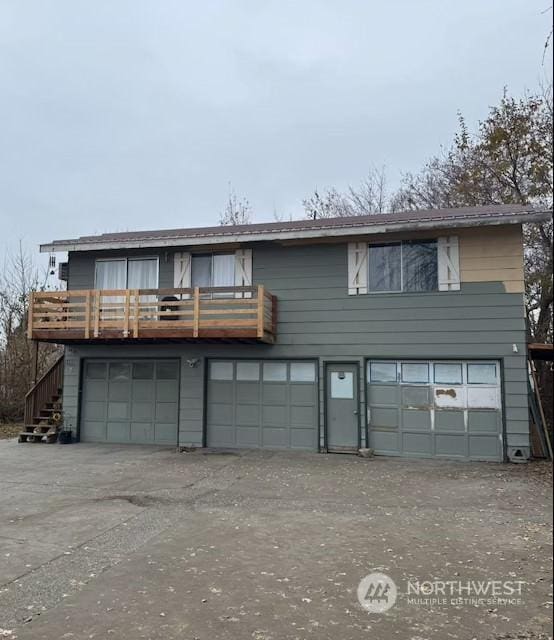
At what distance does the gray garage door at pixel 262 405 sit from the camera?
37.7 ft

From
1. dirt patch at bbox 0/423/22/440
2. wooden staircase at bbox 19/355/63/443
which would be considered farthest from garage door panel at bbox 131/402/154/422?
dirt patch at bbox 0/423/22/440

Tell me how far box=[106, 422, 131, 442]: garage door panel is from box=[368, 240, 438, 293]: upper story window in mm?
7115

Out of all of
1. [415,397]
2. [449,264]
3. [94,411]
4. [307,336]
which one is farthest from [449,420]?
[94,411]

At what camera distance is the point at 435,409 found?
10.6 m

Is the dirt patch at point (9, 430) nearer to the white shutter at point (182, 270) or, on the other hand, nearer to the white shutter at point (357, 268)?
the white shutter at point (182, 270)

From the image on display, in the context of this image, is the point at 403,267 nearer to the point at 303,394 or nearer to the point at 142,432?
the point at 303,394

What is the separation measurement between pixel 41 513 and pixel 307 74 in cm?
1291

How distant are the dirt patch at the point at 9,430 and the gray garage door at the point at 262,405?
23.3 ft

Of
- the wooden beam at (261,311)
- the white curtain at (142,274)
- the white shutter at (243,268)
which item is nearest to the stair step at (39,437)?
the white curtain at (142,274)

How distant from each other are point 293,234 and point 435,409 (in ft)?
16.2

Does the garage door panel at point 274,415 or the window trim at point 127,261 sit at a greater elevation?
the window trim at point 127,261

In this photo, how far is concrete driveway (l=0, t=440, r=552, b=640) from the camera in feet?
11.9

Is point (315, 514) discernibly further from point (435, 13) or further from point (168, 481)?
point (435, 13)

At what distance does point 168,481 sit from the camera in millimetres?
8484
